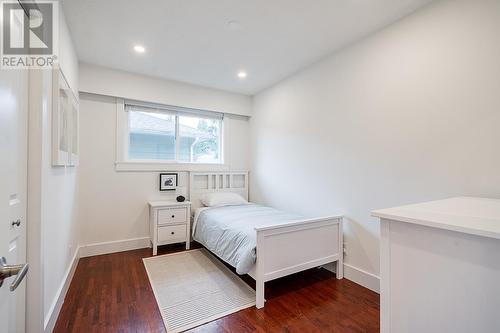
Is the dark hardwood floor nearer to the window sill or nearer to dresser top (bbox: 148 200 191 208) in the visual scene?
dresser top (bbox: 148 200 191 208)

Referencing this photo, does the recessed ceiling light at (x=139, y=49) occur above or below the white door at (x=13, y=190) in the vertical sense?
above

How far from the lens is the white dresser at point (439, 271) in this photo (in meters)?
0.82

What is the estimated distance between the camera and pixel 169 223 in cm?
323

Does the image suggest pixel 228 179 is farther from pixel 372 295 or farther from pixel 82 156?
pixel 372 295

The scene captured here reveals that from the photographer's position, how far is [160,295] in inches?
82.9

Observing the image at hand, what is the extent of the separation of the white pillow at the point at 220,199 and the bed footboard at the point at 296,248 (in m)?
1.66

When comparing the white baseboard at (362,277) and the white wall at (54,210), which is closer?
the white wall at (54,210)

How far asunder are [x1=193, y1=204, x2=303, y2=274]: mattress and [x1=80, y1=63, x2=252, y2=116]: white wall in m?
1.77

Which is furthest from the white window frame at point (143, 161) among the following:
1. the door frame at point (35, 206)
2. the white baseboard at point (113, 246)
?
the door frame at point (35, 206)

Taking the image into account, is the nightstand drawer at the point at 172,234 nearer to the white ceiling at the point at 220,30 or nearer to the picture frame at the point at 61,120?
the picture frame at the point at 61,120

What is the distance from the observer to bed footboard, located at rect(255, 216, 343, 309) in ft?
6.48

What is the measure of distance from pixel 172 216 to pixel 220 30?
8.09 ft

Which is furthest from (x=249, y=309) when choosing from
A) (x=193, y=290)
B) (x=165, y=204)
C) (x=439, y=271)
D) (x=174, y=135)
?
(x=174, y=135)

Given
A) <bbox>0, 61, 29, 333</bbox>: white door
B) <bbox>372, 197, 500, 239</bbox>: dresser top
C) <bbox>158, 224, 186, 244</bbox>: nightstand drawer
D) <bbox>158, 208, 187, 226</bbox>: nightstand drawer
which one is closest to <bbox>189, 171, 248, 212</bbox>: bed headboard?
<bbox>158, 208, 187, 226</bbox>: nightstand drawer
